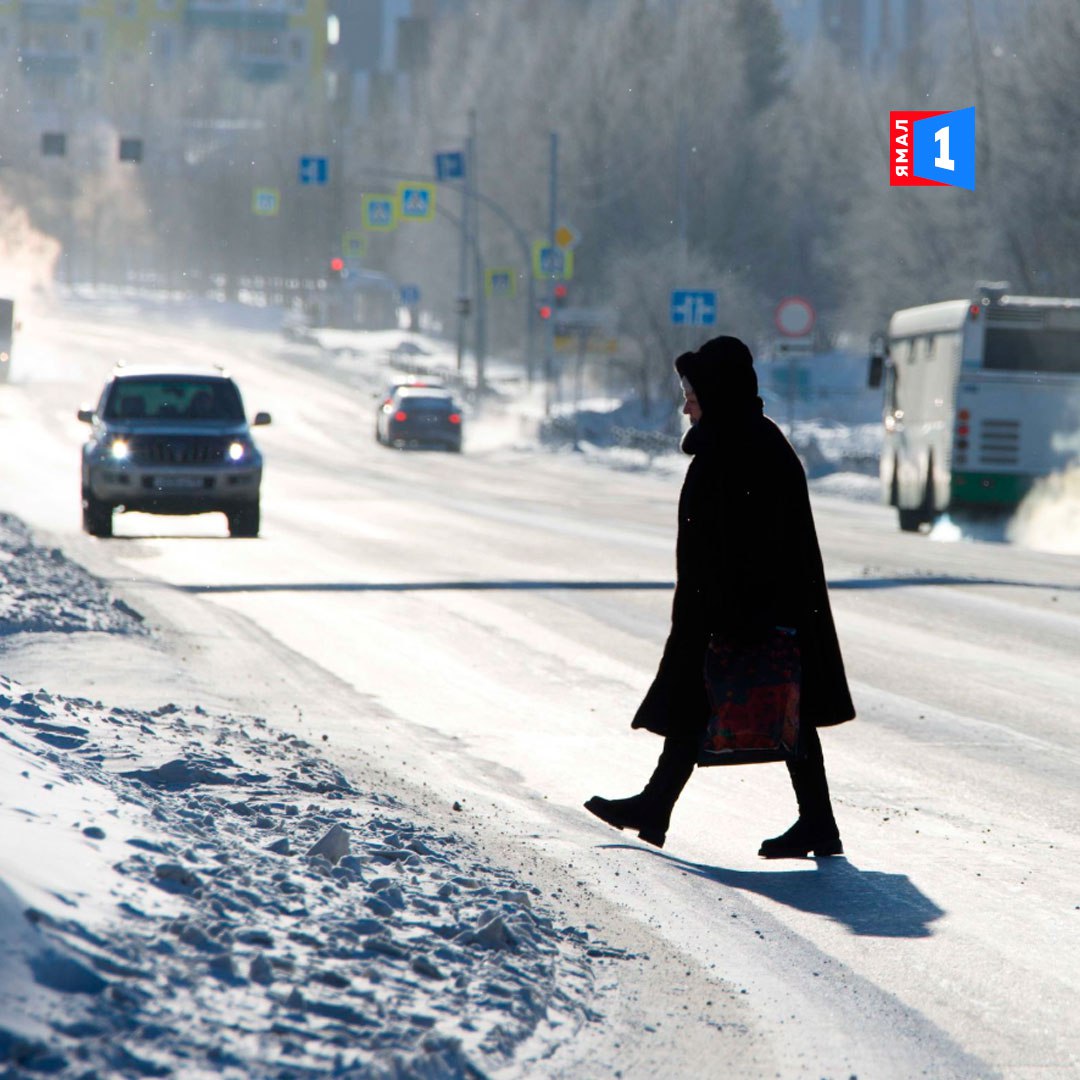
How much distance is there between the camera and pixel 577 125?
3413 inches

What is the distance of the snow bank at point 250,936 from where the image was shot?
3.76m

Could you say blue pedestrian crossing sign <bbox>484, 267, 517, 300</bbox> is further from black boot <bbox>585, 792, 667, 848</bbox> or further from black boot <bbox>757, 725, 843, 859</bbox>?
black boot <bbox>757, 725, 843, 859</bbox>

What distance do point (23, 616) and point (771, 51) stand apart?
85712 mm

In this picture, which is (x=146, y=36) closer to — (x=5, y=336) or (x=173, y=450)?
(x=5, y=336)

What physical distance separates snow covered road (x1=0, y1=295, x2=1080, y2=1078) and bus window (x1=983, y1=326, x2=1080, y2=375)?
10.6 feet

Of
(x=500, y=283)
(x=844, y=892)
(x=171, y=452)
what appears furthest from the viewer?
(x=500, y=283)

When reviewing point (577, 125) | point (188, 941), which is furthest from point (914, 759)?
point (577, 125)

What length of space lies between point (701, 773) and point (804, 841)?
6.16 feet

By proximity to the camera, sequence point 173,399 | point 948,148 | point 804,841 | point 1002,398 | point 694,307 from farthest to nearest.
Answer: point 948,148, point 694,307, point 1002,398, point 173,399, point 804,841

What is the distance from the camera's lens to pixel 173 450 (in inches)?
856

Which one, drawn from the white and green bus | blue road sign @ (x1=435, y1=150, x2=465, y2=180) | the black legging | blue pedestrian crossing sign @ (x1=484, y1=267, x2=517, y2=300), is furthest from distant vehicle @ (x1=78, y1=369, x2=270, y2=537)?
blue pedestrian crossing sign @ (x1=484, y1=267, x2=517, y2=300)

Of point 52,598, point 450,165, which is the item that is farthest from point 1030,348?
point 450,165

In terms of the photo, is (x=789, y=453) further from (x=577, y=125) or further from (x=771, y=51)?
(x=771, y=51)

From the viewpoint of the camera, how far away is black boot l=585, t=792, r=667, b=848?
6.89 m
